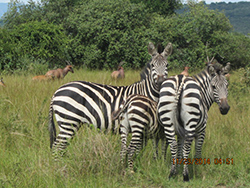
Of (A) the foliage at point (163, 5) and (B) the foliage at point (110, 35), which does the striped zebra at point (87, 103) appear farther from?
(A) the foliage at point (163, 5)

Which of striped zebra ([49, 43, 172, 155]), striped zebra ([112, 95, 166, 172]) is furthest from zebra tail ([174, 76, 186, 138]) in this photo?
striped zebra ([49, 43, 172, 155])

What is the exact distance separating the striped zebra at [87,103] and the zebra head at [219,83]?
77cm

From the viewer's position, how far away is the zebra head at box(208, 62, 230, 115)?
4.63 meters

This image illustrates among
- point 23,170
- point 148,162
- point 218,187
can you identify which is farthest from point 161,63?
point 23,170

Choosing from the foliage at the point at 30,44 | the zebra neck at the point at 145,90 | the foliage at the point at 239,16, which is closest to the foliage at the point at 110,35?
the foliage at the point at 30,44

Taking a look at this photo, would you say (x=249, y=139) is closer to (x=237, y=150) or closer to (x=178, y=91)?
(x=237, y=150)

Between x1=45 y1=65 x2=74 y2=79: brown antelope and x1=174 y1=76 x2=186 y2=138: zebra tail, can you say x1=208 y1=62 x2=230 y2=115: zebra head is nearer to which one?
x1=174 y1=76 x2=186 y2=138: zebra tail

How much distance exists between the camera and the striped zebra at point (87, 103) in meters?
4.73

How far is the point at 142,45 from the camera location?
17703mm

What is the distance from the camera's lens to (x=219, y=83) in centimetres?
465

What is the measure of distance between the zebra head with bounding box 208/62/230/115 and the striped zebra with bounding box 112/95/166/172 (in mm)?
989

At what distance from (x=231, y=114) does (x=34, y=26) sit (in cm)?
1241

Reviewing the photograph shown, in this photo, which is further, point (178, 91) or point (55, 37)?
point (55, 37)
